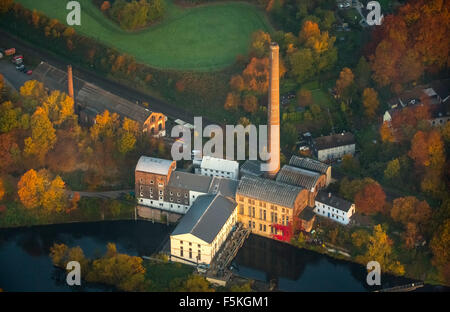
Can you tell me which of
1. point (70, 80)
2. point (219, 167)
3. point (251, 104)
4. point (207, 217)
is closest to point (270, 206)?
point (207, 217)

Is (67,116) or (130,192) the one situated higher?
(67,116)

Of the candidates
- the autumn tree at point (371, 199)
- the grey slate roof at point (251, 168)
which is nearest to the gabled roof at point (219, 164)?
the grey slate roof at point (251, 168)

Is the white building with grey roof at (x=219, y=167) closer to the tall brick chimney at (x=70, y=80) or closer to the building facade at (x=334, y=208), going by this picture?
the building facade at (x=334, y=208)

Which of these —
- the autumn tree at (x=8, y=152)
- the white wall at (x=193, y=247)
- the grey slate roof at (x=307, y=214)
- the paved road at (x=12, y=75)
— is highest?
the paved road at (x=12, y=75)

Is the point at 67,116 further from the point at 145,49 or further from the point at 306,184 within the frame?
the point at 306,184

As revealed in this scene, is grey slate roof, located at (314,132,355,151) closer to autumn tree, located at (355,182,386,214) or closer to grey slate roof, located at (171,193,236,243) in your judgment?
autumn tree, located at (355,182,386,214)

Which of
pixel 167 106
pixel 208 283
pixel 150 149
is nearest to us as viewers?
pixel 208 283

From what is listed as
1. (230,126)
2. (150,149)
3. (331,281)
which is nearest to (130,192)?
(150,149)
